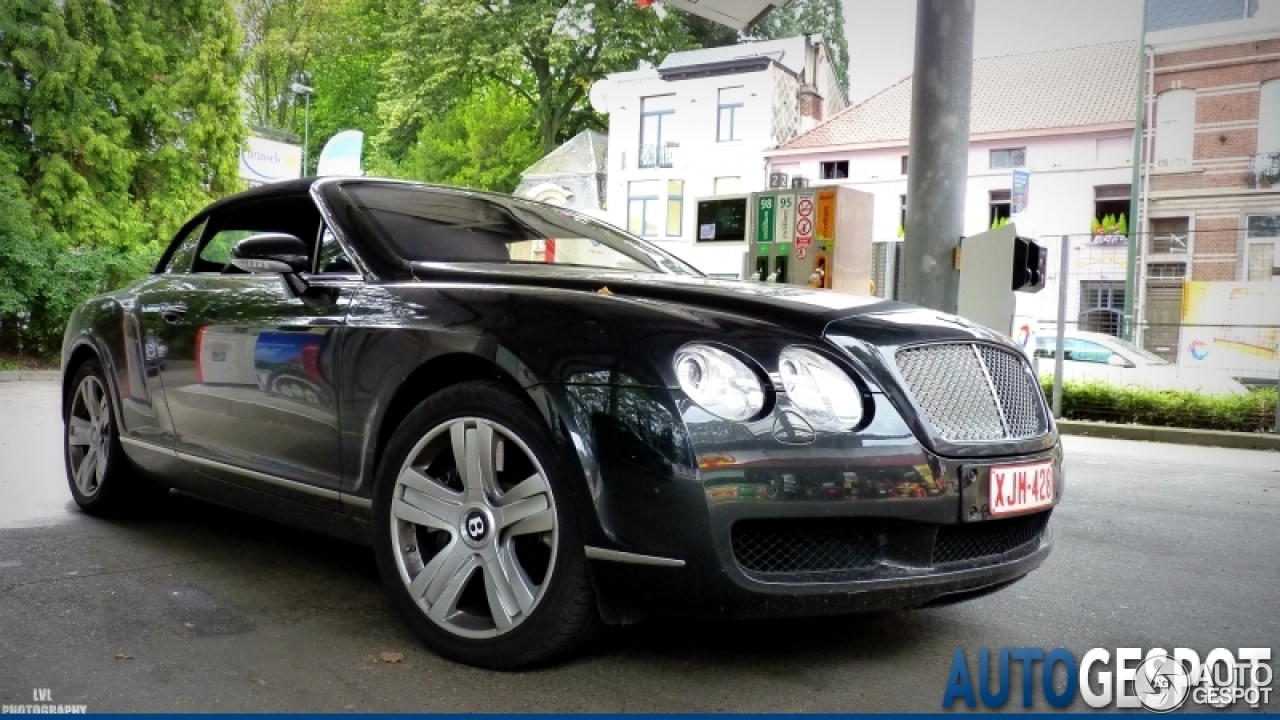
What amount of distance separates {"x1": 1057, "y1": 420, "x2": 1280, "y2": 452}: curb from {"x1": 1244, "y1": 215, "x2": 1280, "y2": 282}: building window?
2.59 m

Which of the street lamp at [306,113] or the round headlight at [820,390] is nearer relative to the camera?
the round headlight at [820,390]

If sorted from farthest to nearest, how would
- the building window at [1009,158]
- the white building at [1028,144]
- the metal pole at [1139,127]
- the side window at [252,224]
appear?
1. the building window at [1009,158]
2. the white building at [1028,144]
3. the metal pole at [1139,127]
4. the side window at [252,224]

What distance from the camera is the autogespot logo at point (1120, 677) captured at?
276 centimetres

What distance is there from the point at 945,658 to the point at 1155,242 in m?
16.6

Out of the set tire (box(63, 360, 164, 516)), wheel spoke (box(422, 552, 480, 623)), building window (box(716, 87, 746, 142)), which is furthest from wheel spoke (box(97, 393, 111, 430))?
building window (box(716, 87, 746, 142))

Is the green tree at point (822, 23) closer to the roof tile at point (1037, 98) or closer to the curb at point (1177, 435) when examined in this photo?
the roof tile at point (1037, 98)

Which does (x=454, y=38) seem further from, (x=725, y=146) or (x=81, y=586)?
(x=81, y=586)

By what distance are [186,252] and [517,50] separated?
32399 millimetres

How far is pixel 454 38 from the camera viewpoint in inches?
1411

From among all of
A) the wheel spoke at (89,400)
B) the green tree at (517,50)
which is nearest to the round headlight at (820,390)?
the wheel spoke at (89,400)

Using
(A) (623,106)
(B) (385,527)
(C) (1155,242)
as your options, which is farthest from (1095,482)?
(A) (623,106)

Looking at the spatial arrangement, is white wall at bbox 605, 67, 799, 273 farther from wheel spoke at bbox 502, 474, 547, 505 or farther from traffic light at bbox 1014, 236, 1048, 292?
wheel spoke at bbox 502, 474, 547, 505

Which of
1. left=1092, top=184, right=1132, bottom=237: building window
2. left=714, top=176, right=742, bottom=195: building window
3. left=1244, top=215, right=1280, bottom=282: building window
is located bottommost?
left=1244, top=215, right=1280, bottom=282: building window

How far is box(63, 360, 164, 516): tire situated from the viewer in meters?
4.59
